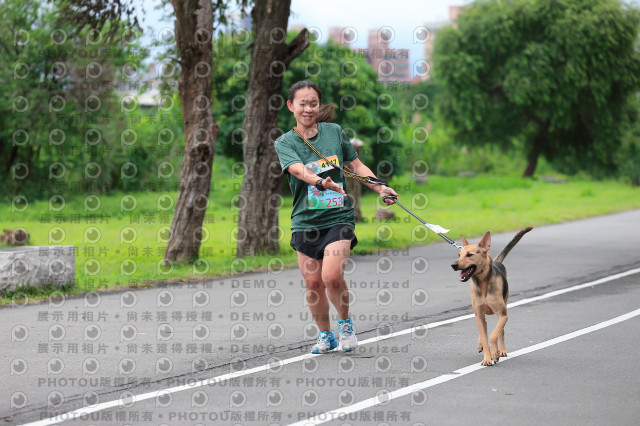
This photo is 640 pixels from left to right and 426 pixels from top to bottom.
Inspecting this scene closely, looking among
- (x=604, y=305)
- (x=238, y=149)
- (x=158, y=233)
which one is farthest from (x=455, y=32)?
(x=604, y=305)

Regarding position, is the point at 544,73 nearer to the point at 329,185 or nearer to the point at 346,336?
the point at 346,336

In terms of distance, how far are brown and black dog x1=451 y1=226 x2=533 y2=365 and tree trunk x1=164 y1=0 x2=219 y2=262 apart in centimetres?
788

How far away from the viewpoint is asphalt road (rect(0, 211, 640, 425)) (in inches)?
229

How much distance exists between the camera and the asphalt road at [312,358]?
580cm

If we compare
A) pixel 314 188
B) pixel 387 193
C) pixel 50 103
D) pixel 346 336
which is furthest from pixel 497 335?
pixel 50 103

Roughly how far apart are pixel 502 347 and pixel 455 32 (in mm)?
41467

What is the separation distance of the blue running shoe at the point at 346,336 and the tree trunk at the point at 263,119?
7.74 meters

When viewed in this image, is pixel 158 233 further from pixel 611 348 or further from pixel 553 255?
pixel 611 348

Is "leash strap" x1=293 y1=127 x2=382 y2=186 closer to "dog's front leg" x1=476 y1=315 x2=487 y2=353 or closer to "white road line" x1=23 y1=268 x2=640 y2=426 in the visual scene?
"dog's front leg" x1=476 y1=315 x2=487 y2=353

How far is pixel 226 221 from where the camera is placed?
86.7ft

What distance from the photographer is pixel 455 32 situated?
155 feet

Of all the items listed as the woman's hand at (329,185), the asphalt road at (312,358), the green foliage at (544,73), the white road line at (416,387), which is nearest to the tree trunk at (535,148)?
the green foliage at (544,73)

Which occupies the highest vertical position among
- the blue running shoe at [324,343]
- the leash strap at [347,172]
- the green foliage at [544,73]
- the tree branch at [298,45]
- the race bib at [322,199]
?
the green foliage at [544,73]

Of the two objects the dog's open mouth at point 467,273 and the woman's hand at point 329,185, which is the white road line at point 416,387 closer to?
the dog's open mouth at point 467,273
